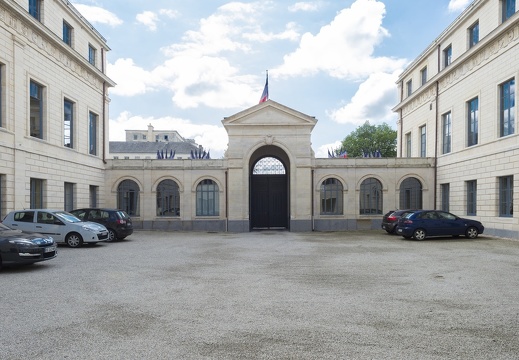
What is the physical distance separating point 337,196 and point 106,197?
15.6m

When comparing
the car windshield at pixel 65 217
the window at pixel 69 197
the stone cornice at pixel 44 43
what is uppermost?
the stone cornice at pixel 44 43

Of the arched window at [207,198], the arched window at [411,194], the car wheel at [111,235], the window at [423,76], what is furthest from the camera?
the window at [423,76]

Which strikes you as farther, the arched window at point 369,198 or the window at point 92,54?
the arched window at point 369,198

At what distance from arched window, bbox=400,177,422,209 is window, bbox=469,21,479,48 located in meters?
9.09

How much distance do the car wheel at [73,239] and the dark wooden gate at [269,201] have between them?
1472 centimetres

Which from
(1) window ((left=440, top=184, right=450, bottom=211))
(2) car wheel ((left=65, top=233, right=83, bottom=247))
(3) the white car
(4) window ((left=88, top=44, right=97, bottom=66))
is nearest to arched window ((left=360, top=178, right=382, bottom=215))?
(1) window ((left=440, top=184, right=450, bottom=211))

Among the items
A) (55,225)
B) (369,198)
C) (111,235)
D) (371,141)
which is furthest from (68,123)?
(371,141)

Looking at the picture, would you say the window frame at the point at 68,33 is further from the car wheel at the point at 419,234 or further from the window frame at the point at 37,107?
the car wheel at the point at 419,234

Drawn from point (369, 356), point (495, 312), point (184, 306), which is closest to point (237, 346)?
point (369, 356)

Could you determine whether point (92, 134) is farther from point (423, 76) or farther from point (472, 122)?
point (423, 76)

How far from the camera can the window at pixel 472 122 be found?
905 inches

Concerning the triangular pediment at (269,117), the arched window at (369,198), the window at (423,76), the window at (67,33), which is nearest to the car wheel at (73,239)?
the triangular pediment at (269,117)

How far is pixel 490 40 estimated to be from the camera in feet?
67.9

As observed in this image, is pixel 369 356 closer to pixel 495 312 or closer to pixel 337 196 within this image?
pixel 495 312
